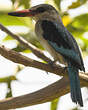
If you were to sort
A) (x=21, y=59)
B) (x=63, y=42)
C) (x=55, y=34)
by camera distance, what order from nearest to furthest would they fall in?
(x=21, y=59) < (x=63, y=42) < (x=55, y=34)

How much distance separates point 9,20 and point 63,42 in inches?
23.5

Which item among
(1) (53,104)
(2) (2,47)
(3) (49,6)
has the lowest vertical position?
(1) (53,104)

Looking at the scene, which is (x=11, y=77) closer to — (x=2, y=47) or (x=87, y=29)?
(x=2, y=47)

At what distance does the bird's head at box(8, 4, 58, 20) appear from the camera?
375cm

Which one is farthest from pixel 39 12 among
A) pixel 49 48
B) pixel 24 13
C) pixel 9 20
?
pixel 49 48

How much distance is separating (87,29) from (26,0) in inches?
27.9

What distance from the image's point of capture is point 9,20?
12.1 ft

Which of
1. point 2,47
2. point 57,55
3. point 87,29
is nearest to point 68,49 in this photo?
point 57,55

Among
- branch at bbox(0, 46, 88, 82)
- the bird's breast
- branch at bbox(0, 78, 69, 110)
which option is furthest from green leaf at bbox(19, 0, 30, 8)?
branch at bbox(0, 78, 69, 110)

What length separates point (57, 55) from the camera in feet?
11.8

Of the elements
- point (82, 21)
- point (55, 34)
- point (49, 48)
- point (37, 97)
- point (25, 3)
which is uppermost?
point (25, 3)

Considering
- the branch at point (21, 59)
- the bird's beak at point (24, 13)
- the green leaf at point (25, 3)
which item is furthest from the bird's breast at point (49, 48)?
the branch at point (21, 59)

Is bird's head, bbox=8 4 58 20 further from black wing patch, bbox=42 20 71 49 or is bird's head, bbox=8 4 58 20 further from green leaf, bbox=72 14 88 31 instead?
green leaf, bbox=72 14 88 31

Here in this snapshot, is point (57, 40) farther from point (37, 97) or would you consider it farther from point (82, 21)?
point (37, 97)
